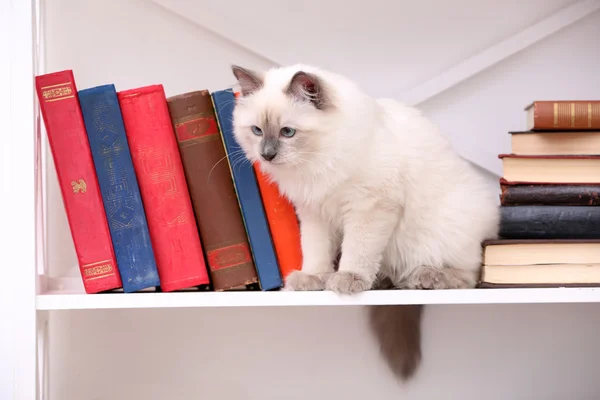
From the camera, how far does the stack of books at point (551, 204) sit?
3.70 feet

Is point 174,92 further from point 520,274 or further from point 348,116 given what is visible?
point 520,274

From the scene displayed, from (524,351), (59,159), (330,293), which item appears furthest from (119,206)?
(524,351)

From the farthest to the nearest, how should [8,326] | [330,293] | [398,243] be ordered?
[8,326], [398,243], [330,293]

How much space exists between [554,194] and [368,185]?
1.22 ft

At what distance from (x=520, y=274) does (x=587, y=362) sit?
0.59 meters

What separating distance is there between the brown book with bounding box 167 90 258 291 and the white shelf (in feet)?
0.24

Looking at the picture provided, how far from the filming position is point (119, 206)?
3.62ft

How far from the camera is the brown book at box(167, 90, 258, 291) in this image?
45.0 inches

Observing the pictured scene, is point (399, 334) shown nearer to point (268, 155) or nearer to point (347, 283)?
point (347, 283)

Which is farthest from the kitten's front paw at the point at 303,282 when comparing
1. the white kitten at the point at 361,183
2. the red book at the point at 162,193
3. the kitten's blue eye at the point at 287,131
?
the kitten's blue eye at the point at 287,131

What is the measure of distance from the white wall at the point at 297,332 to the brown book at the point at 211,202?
0.39 metres

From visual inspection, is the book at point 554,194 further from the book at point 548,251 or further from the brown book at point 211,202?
the brown book at point 211,202

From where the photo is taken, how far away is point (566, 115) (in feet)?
3.83

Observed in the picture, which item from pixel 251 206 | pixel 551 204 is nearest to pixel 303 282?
pixel 251 206
